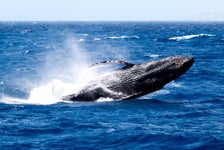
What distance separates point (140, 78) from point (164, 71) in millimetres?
1186

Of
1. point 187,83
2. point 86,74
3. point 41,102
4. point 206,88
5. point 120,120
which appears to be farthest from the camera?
point 187,83

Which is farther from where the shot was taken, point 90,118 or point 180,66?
point 180,66

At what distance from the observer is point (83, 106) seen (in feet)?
74.5

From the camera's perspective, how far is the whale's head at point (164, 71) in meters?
22.7

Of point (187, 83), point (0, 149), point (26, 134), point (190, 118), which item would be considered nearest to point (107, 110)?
point (190, 118)

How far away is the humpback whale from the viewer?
22688 millimetres

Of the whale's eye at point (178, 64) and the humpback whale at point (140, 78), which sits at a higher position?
the whale's eye at point (178, 64)

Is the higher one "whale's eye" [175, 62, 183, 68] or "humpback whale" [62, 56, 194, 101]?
"whale's eye" [175, 62, 183, 68]

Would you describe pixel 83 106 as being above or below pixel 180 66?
below

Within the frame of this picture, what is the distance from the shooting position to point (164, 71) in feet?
74.8

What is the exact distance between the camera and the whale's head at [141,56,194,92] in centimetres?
2267

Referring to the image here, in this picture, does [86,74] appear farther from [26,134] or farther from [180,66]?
[26,134]

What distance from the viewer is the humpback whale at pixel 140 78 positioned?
22688 millimetres

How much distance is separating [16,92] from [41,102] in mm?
4332
